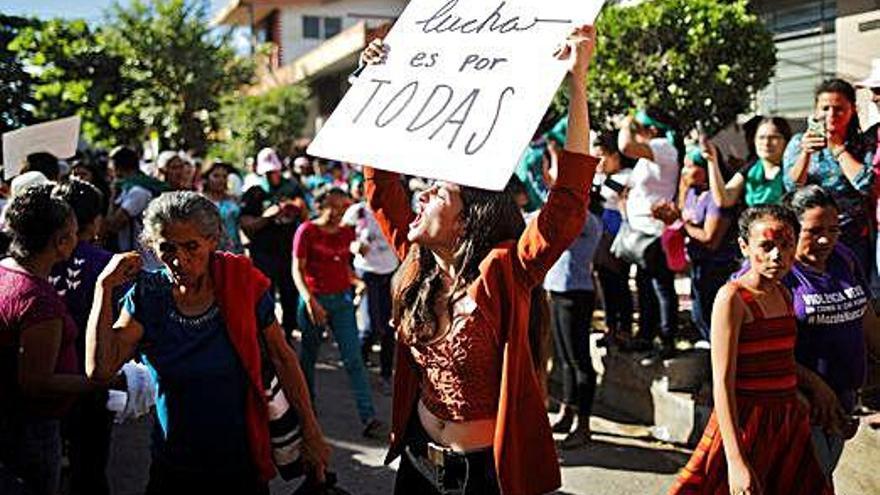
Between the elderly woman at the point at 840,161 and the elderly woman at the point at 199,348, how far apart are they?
2.85 m

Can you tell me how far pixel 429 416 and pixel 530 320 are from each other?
1.42 feet

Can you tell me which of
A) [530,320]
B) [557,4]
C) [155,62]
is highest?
[155,62]

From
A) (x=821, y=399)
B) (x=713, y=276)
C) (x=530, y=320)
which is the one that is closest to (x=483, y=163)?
(x=530, y=320)

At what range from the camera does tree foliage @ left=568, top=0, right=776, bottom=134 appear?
8469mm

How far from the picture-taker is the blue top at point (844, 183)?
15.0ft

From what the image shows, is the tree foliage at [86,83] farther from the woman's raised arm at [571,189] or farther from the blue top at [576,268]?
the woman's raised arm at [571,189]

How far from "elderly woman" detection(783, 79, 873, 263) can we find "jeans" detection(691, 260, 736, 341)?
90 centimetres

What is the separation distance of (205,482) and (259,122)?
23235 millimetres

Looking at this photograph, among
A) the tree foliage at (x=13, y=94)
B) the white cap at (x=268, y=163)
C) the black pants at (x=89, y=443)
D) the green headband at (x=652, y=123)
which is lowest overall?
the black pants at (x=89, y=443)

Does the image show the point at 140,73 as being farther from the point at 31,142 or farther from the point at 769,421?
the point at 769,421

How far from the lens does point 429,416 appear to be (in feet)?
9.20

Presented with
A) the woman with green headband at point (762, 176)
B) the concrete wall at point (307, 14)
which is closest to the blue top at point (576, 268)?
the woman with green headband at point (762, 176)

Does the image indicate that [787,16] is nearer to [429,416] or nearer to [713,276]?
[713,276]

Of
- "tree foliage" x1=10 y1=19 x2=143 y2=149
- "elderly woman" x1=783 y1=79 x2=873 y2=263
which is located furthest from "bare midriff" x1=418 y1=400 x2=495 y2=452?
"tree foliage" x1=10 y1=19 x2=143 y2=149
